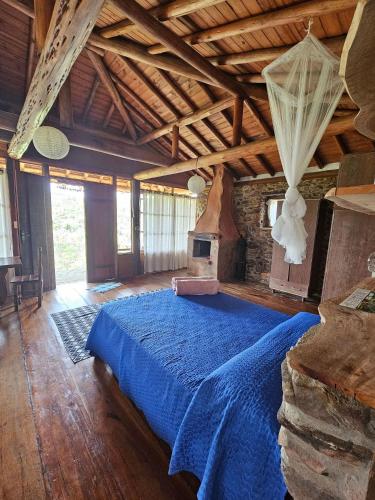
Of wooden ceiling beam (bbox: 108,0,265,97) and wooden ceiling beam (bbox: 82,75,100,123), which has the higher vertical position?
wooden ceiling beam (bbox: 82,75,100,123)

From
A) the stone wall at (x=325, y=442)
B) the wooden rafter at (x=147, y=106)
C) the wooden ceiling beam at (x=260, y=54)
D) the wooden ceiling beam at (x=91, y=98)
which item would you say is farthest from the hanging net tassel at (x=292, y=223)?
the wooden ceiling beam at (x=91, y=98)

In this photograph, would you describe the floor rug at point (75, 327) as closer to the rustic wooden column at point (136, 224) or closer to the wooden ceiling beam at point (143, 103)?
the rustic wooden column at point (136, 224)

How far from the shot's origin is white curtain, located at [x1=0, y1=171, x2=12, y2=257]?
11.6ft

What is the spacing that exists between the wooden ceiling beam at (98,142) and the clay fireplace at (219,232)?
1.31 meters

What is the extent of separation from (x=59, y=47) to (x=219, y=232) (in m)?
3.82

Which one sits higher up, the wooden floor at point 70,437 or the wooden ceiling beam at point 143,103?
the wooden ceiling beam at point 143,103

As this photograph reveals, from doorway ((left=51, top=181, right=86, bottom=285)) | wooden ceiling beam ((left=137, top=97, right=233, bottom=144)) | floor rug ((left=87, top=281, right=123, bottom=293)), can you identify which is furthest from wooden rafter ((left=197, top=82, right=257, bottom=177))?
doorway ((left=51, top=181, right=86, bottom=285))

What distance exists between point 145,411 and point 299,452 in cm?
121

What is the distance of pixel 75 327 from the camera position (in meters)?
2.85

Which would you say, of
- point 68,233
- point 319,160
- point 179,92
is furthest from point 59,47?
point 68,233

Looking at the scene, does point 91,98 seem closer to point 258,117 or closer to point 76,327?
point 258,117

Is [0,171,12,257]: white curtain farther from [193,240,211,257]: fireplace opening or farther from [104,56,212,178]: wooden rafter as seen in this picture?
[193,240,211,257]: fireplace opening

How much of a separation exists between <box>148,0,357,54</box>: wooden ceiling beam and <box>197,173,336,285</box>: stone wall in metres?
3.02

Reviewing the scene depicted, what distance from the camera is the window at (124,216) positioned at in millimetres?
5117
